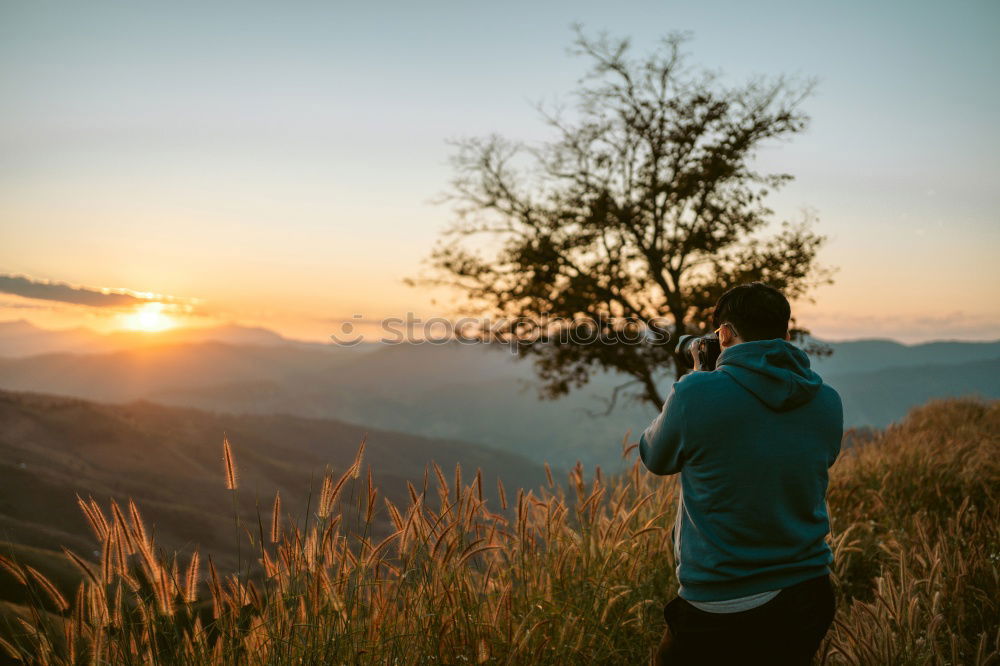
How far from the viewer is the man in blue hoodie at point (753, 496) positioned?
2.07 meters

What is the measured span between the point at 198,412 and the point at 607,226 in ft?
178

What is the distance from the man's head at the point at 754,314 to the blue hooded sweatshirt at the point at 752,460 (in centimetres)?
6

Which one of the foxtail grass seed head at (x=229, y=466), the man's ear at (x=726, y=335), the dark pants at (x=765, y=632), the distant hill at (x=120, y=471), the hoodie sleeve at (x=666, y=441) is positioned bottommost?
the distant hill at (x=120, y=471)

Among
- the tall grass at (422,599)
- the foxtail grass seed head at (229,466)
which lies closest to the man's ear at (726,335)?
the tall grass at (422,599)

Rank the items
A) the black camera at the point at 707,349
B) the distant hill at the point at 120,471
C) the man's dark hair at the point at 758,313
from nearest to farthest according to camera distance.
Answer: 1. the man's dark hair at the point at 758,313
2. the black camera at the point at 707,349
3. the distant hill at the point at 120,471

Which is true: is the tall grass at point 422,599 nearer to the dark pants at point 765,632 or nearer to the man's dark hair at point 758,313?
the dark pants at point 765,632

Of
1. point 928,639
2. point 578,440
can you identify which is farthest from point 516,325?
point 578,440

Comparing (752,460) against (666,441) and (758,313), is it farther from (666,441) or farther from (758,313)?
(758,313)

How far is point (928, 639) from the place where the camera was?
10.5ft

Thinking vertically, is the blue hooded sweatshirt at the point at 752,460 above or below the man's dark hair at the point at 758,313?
below

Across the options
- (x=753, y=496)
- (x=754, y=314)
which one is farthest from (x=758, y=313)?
(x=753, y=496)

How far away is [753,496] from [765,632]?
0.48 metres

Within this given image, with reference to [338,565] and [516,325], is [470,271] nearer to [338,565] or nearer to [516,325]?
[516,325]

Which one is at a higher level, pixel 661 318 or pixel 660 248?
pixel 660 248
